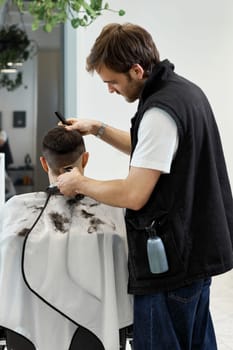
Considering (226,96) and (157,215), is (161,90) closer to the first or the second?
(157,215)

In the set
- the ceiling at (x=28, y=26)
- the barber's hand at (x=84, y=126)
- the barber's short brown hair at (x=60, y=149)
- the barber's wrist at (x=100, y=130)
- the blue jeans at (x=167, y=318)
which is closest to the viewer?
the blue jeans at (x=167, y=318)

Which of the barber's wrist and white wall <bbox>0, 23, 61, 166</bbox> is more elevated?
the barber's wrist

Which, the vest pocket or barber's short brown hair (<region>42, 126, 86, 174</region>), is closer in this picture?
the vest pocket

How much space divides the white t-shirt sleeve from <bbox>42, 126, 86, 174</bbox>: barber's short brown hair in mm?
399

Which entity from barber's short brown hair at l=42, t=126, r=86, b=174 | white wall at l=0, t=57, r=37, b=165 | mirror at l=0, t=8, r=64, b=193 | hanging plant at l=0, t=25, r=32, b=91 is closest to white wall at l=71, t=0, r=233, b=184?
hanging plant at l=0, t=25, r=32, b=91

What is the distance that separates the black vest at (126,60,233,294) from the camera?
1.49m

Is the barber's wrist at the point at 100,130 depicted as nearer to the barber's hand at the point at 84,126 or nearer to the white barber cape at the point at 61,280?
the barber's hand at the point at 84,126

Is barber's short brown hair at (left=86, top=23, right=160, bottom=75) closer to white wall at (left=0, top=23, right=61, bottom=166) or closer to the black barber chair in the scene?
the black barber chair

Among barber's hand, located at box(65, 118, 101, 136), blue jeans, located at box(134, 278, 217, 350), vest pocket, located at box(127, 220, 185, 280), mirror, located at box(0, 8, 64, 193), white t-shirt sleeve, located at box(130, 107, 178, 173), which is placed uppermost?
white t-shirt sleeve, located at box(130, 107, 178, 173)

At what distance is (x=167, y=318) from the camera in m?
1.53

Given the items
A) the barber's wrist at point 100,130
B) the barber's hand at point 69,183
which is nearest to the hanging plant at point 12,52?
the barber's wrist at point 100,130

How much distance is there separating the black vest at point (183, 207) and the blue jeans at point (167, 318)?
0.05 meters

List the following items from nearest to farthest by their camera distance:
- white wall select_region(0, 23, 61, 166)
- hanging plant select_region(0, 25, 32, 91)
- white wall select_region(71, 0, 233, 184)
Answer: white wall select_region(71, 0, 233, 184) < hanging plant select_region(0, 25, 32, 91) < white wall select_region(0, 23, 61, 166)

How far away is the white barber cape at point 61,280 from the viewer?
1.56m
